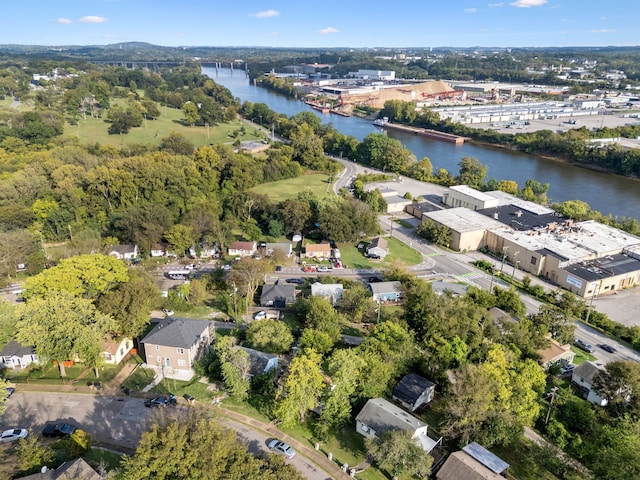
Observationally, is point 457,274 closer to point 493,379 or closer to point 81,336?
point 493,379

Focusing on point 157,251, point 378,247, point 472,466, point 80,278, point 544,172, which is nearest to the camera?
point 472,466

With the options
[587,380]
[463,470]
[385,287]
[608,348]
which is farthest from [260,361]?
[608,348]

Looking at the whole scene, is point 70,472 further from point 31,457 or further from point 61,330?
point 61,330

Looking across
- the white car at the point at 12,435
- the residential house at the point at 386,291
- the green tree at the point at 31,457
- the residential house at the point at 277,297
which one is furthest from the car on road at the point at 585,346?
the white car at the point at 12,435

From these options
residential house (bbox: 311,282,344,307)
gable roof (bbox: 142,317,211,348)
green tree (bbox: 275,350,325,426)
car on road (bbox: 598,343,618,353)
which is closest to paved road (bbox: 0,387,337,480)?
green tree (bbox: 275,350,325,426)

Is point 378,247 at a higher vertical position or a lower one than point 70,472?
lower
